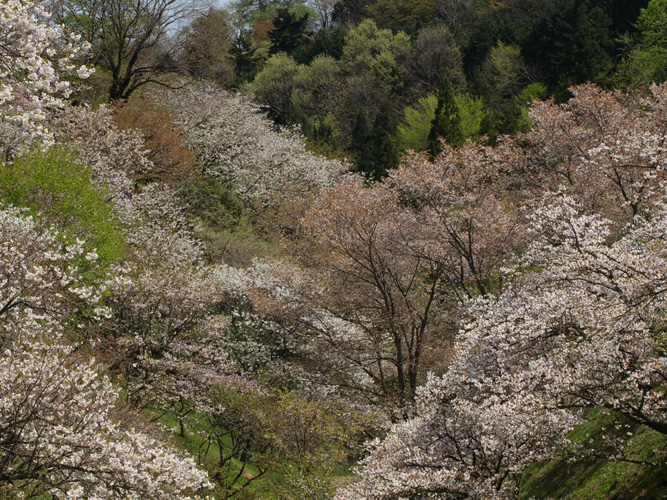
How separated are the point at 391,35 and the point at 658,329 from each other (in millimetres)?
49801

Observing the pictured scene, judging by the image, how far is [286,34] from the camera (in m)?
60.3

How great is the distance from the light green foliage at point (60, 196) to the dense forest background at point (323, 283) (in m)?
0.07

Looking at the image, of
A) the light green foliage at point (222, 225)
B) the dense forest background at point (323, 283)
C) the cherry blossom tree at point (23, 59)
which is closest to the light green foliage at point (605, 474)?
the dense forest background at point (323, 283)

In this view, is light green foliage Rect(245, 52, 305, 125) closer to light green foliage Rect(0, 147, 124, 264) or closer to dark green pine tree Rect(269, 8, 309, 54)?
dark green pine tree Rect(269, 8, 309, 54)

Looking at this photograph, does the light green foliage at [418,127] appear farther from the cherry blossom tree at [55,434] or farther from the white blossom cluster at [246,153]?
the cherry blossom tree at [55,434]

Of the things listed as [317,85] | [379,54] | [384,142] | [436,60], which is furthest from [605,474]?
[379,54]

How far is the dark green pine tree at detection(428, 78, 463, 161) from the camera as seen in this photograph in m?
Answer: 36.6

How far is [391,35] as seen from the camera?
5262cm

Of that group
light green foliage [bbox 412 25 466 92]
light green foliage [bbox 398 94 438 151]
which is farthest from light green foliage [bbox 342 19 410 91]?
light green foliage [bbox 398 94 438 151]

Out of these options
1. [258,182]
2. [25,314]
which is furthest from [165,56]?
[25,314]

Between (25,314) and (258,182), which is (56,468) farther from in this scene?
(258,182)

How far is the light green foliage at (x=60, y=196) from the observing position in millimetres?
14680

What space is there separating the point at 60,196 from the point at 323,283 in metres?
7.64

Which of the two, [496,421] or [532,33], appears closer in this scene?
[496,421]
